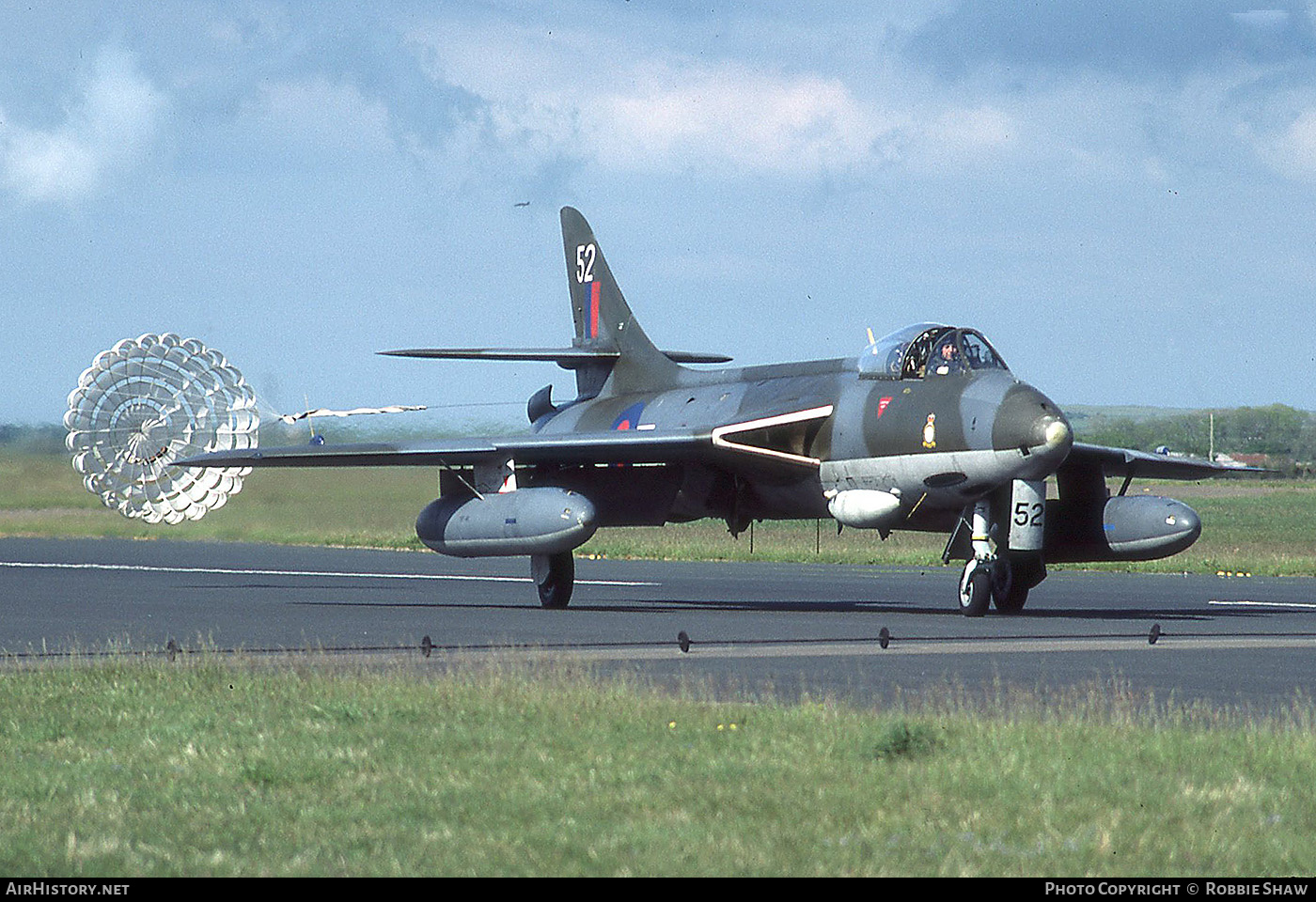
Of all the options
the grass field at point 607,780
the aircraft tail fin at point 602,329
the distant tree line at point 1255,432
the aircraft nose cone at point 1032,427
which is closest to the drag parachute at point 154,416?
the aircraft tail fin at point 602,329

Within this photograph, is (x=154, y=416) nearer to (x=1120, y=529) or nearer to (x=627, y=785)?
(x=1120, y=529)

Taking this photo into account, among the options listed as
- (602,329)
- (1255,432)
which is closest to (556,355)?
(602,329)

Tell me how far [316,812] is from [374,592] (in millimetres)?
19890

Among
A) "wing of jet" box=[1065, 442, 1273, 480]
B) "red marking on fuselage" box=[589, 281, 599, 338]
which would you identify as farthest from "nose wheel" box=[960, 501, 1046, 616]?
"red marking on fuselage" box=[589, 281, 599, 338]

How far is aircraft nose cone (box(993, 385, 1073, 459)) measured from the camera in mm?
19688

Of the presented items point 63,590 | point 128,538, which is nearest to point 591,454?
point 63,590

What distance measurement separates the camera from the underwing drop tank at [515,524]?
22.0m

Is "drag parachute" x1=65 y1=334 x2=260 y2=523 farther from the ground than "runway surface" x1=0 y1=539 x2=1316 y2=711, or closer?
farther from the ground

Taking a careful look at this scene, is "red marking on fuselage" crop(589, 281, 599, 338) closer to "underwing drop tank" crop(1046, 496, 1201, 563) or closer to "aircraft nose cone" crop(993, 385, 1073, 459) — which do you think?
"underwing drop tank" crop(1046, 496, 1201, 563)

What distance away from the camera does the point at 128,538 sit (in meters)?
49.0

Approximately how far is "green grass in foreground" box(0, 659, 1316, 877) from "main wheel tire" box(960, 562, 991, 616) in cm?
924

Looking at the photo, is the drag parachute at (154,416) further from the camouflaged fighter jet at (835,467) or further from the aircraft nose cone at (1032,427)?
the aircraft nose cone at (1032,427)

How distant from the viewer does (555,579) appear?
78.1 ft

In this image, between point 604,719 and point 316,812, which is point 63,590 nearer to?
point 604,719
